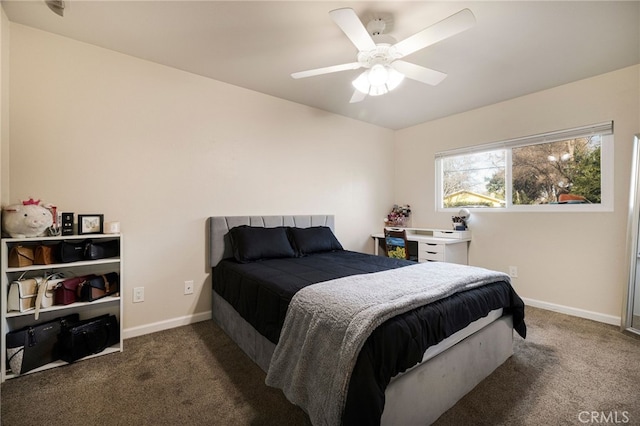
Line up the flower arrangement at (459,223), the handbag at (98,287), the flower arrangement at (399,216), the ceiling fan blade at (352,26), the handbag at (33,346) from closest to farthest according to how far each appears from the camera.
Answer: the ceiling fan blade at (352,26), the handbag at (33,346), the handbag at (98,287), the flower arrangement at (459,223), the flower arrangement at (399,216)

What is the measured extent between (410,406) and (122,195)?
257cm

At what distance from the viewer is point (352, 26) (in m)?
1.52

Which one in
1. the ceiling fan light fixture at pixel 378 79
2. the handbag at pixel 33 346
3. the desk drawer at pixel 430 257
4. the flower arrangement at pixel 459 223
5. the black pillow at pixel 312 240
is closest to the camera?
the handbag at pixel 33 346

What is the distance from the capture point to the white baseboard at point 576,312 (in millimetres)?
2626

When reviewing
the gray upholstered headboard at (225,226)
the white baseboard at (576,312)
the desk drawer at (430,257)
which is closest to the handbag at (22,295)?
the gray upholstered headboard at (225,226)

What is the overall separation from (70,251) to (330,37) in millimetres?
2461

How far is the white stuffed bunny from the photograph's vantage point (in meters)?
1.77

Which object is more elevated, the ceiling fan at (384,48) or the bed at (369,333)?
the ceiling fan at (384,48)

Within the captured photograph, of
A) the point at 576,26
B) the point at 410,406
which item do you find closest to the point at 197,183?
the point at 410,406

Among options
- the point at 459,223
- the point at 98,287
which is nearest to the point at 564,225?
the point at 459,223

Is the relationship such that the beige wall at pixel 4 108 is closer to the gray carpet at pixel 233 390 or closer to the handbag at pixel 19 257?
the handbag at pixel 19 257

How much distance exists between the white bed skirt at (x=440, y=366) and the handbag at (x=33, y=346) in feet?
3.98

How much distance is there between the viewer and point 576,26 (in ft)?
6.41

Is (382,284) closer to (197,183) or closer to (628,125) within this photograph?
(197,183)
